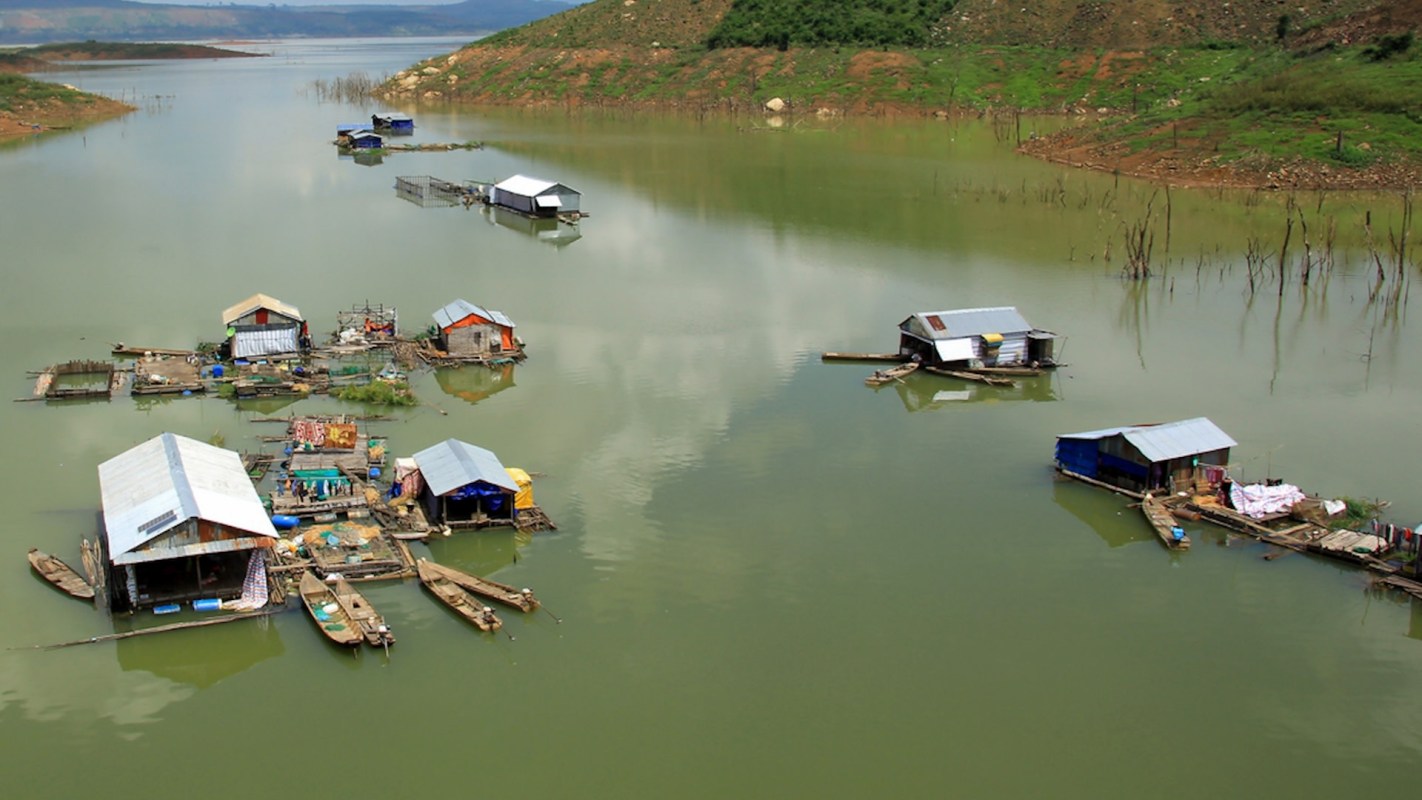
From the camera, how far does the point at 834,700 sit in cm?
1694

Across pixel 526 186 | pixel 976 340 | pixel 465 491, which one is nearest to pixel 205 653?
pixel 465 491

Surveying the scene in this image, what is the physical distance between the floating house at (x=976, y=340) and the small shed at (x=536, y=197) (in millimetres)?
A: 23413

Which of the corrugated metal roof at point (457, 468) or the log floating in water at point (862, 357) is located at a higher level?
the log floating in water at point (862, 357)

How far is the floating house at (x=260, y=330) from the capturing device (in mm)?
29359

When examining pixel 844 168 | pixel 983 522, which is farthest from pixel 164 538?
pixel 844 168

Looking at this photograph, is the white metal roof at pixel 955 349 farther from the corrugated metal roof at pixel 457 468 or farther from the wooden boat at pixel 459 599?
the wooden boat at pixel 459 599

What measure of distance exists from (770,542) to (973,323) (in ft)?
39.3

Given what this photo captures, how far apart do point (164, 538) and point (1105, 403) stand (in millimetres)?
19670

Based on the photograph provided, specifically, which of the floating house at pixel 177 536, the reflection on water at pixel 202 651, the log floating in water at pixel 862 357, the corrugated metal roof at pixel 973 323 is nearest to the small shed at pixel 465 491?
the floating house at pixel 177 536

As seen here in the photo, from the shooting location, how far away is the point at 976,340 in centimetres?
3059

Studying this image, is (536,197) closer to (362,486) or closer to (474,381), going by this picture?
(474,381)

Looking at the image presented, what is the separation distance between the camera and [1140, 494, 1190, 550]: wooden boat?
21.2m

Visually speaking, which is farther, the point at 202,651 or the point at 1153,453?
the point at 1153,453

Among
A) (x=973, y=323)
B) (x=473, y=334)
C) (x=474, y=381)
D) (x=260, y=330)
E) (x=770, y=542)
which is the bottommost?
(x=770, y=542)
